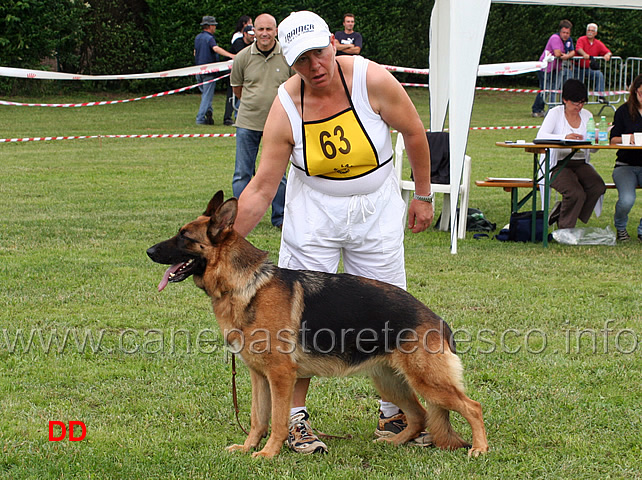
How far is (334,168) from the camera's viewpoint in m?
3.59

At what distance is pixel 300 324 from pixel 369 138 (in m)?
0.91

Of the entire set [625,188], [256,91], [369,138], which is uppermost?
[256,91]

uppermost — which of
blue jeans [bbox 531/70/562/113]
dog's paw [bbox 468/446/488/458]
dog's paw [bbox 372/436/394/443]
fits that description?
blue jeans [bbox 531/70/562/113]

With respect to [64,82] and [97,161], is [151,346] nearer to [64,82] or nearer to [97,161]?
[97,161]

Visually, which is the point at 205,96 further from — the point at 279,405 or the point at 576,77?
the point at 279,405

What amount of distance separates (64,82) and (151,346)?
65.9 feet

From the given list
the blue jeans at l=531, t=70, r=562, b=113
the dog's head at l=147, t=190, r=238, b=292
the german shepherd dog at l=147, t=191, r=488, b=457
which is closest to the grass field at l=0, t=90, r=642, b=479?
the german shepherd dog at l=147, t=191, r=488, b=457

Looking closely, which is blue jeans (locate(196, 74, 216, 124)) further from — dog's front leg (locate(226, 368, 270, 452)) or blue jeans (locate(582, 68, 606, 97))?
dog's front leg (locate(226, 368, 270, 452))

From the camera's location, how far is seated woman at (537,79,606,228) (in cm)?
854

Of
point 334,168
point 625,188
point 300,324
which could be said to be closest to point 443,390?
point 300,324

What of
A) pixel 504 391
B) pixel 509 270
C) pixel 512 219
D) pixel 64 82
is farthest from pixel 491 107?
A: pixel 504 391

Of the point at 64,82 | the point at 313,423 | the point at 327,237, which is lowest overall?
the point at 313,423

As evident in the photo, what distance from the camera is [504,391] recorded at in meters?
4.34

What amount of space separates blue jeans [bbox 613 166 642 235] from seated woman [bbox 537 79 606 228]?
204 mm
